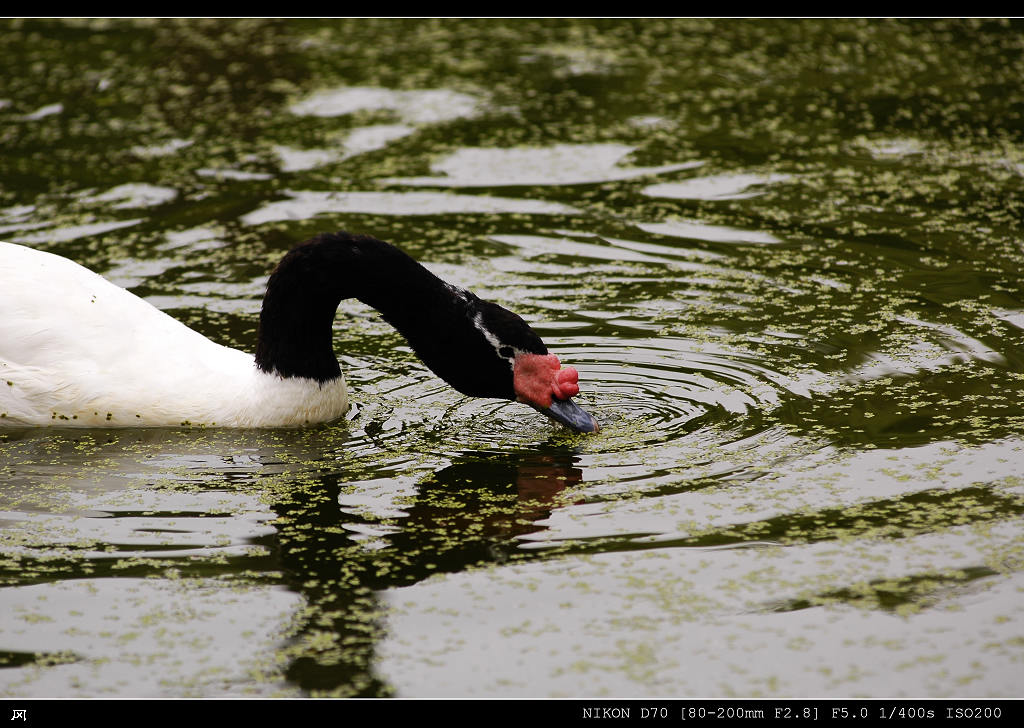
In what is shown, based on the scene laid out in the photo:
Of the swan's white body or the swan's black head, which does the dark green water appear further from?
the swan's black head

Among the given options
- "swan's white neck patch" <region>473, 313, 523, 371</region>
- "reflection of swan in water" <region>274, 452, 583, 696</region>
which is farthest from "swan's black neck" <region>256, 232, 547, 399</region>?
"reflection of swan in water" <region>274, 452, 583, 696</region>

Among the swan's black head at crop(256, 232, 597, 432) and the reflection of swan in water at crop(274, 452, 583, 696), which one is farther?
the swan's black head at crop(256, 232, 597, 432)

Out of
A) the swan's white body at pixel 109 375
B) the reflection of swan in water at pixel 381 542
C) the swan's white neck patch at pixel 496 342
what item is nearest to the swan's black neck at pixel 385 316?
the swan's white neck patch at pixel 496 342

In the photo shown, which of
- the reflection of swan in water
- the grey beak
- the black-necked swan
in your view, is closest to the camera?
the reflection of swan in water

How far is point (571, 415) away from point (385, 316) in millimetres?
983

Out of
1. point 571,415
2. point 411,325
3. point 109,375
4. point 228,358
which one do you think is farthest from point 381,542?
point 109,375

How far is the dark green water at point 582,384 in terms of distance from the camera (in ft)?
14.1

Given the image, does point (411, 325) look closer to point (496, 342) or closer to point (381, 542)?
point (496, 342)

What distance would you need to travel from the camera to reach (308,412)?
6.18 meters

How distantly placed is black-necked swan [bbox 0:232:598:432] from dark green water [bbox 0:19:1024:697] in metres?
0.15

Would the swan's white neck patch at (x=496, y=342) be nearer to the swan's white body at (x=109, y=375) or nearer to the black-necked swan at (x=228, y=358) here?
the black-necked swan at (x=228, y=358)

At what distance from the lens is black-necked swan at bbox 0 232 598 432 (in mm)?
5906

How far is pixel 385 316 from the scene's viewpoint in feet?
19.9

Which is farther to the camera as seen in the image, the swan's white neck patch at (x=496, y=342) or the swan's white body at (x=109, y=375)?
the swan's white body at (x=109, y=375)
